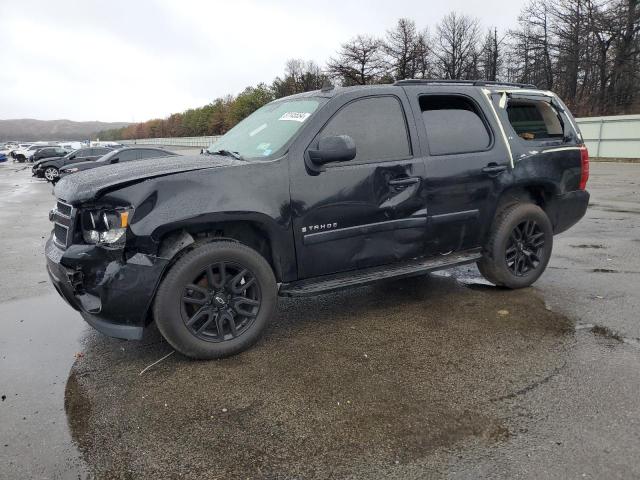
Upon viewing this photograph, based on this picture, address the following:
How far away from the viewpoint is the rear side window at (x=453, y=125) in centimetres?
436

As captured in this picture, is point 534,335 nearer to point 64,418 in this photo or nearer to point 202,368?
point 202,368

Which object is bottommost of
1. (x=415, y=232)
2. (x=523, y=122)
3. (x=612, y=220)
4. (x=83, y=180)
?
(x=612, y=220)

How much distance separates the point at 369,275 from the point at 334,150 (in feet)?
3.56

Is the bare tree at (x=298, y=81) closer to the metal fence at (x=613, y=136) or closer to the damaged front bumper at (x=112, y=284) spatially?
the metal fence at (x=613, y=136)

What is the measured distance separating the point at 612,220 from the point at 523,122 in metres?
5.31

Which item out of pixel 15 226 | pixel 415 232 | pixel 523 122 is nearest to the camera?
pixel 415 232

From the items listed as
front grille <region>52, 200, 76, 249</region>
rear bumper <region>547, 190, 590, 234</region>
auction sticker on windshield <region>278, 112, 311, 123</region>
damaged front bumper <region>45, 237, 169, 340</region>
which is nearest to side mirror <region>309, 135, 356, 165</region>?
auction sticker on windshield <region>278, 112, 311, 123</region>

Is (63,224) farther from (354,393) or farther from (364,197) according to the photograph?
(354,393)

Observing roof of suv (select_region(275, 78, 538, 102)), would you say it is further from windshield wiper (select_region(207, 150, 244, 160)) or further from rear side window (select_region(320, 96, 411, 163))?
windshield wiper (select_region(207, 150, 244, 160))

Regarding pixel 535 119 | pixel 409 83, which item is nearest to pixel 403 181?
pixel 409 83

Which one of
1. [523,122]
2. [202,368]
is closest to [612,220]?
[523,122]

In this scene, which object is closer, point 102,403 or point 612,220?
point 102,403

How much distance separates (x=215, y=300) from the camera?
3.53m

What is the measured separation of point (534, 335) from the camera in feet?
12.9
